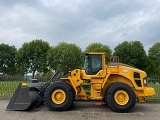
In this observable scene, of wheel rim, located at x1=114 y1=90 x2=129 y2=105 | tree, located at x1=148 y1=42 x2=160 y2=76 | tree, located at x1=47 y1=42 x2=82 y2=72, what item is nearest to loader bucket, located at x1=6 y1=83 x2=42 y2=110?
wheel rim, located at x1=114 y1=90 x2=129 y2=105

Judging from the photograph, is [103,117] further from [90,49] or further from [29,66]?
[29,66]

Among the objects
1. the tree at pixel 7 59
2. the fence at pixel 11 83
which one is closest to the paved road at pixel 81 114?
the fence at pixel 11 83

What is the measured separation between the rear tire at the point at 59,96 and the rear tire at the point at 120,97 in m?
1.54

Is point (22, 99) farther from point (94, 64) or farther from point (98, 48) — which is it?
point (98, 48)

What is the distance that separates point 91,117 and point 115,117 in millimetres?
855

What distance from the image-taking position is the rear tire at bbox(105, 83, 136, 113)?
11.4 m

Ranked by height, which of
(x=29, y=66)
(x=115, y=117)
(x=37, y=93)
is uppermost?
(x=29, y=66)

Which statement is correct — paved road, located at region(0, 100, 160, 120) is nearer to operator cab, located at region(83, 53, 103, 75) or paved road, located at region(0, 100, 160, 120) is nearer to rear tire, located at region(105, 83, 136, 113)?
rear tire, located at region(105, 83, 136, 113)

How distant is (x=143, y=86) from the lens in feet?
39.8

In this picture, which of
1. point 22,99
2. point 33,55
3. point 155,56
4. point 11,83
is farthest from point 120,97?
point 155,56

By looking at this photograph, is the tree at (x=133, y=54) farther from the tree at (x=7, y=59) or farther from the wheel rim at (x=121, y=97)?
the wheel rim at (x=121, y=97)

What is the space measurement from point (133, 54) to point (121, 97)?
4732 centimetres

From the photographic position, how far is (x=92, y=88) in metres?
12.2

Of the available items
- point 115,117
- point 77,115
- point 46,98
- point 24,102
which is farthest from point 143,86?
point 24,102
